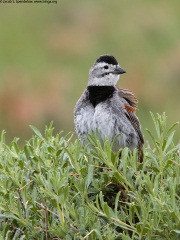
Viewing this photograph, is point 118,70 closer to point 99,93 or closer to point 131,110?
point 99,93

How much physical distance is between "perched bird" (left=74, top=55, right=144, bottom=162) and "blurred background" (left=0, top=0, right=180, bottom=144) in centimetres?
511

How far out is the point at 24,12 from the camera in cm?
1423

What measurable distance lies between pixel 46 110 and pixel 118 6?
12.5ft

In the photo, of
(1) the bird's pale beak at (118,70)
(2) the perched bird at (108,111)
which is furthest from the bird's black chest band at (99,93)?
(1) the bird's pale beak at (118,70)

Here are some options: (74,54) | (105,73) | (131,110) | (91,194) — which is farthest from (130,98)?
(74,54)

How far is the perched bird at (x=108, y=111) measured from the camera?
5.35 meters

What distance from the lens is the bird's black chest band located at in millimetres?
5566

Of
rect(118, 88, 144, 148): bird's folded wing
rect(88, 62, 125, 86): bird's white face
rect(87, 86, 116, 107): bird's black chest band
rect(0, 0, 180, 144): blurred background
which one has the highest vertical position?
rect(88, 62, 125, 86): bird's white face

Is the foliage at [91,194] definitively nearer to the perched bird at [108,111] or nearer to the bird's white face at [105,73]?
the perched bird at [108,111]

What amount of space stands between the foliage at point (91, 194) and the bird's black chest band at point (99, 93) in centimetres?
173

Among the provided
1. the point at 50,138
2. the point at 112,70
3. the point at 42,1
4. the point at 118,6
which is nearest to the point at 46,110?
the point at 42,1

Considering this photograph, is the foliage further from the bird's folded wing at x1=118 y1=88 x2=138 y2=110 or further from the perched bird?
the bird's folded wing at x1=118 y1=88 x2=138 y2=110

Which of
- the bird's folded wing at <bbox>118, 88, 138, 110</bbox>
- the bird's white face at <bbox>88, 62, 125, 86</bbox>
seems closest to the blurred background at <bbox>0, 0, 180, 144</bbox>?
the bird's white face at <bbox>88, 62, 125, 86</bbox>

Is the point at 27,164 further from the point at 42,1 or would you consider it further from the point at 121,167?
the point at 42,1
